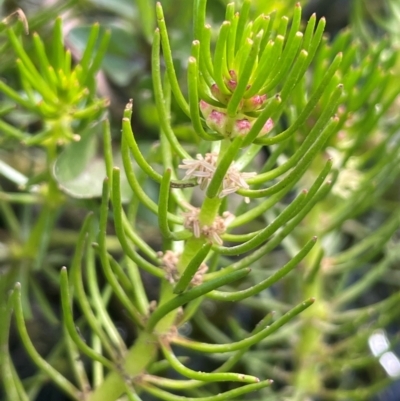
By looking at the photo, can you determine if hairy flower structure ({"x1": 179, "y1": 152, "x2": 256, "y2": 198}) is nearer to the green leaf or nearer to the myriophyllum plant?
the myriophyllum plant

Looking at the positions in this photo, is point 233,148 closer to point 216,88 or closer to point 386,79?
point 216,88

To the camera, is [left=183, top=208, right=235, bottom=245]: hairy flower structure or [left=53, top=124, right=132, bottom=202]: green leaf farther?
[left=53, top=124, right=132, bottom=202]: green leaf

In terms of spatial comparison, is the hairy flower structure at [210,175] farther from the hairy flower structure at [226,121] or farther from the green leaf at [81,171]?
the green leaf at [81,171]

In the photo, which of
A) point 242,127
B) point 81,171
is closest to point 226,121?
point 242,127

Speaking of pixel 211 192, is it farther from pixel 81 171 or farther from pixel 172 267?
pixel 81 171

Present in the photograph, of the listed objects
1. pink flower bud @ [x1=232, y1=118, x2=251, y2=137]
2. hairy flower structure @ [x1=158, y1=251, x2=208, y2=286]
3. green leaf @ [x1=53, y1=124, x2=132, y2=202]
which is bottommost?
hairy flower structure @ [x1=158, y1=251, x2=208, y2=286]

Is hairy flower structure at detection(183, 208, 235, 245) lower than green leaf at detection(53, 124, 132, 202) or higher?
lower

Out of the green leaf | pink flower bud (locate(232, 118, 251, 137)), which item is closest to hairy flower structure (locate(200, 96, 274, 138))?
pink flower bud (locate(232, 118, 251, 137))

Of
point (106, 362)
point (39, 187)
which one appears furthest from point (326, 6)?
point (106, 362)
